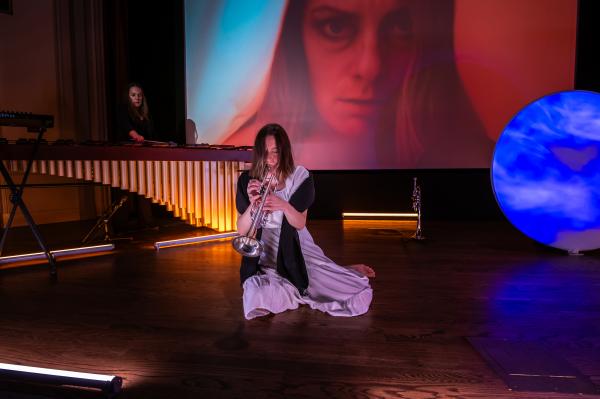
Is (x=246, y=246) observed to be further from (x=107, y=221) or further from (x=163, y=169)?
(x=107, y=221)

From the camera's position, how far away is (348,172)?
20.3 ft

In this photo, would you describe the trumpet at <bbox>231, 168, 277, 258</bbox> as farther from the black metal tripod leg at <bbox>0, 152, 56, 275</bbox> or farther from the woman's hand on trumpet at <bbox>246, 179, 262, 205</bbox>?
the black metal tripod leg at <bbox>0, 152, 56, 275</bbox>

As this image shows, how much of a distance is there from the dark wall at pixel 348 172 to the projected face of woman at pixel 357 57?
834 millimetres

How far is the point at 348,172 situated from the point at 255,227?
13.0ft

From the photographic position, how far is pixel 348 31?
19.4 feet

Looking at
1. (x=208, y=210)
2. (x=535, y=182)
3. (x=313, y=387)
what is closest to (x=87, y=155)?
(x=208, y=210)

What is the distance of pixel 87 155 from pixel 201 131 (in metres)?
2.88

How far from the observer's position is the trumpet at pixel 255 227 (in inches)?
91.4

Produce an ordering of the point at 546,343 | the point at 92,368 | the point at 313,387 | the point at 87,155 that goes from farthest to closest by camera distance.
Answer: the point at 87,155 < the point at 546,343 < the point at 92,368 < the point at 313,387

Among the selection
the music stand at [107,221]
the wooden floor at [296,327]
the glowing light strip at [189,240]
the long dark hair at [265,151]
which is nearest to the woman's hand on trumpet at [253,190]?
the long dark hair at [265,151]

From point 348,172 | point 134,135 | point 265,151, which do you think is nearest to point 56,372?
point 265,151

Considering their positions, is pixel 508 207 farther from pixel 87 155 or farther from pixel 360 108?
pixel 87 155

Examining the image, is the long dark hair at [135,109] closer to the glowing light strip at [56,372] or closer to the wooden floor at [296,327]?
the wooden floor at [296,327]

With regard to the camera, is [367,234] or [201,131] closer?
[367,234]
